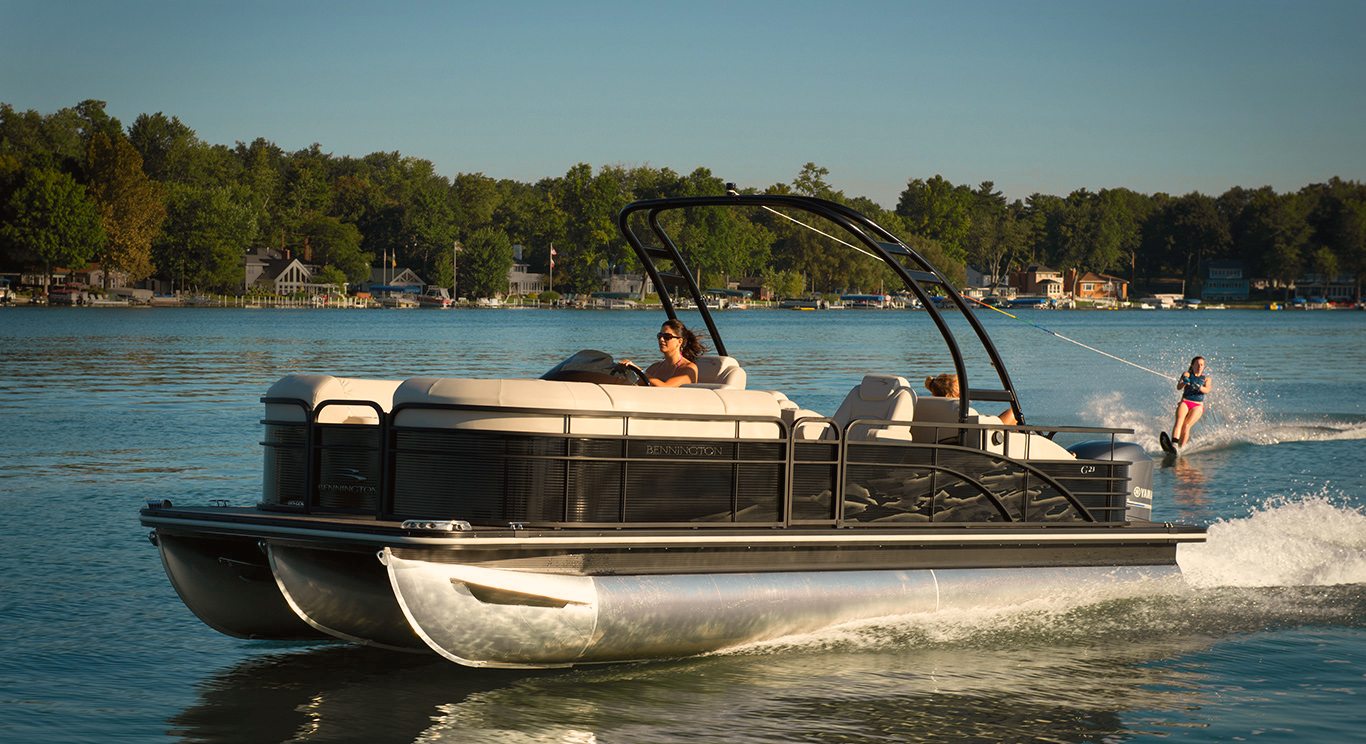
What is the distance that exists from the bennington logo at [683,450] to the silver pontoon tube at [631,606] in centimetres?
71

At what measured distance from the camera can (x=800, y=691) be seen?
904cm

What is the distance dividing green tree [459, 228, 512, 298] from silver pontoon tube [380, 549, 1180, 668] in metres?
159

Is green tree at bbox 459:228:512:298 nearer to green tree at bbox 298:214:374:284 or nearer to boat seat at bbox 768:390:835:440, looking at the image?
green tree at bbox 298:214:374:284

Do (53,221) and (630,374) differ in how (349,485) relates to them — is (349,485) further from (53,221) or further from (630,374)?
(53,221)

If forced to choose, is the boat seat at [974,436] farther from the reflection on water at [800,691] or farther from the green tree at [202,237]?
the green tree at [202,237]

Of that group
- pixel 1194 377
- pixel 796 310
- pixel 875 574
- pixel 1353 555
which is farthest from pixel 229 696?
pixel 796 310

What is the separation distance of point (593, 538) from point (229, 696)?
8.39 feet

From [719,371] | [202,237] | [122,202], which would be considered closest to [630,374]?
[719,371]

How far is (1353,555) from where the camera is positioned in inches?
507

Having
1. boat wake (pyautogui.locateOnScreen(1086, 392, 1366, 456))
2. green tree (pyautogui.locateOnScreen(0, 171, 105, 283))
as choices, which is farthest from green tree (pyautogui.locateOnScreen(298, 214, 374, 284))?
boat wake (pyautogui.locateOnScreen(1086, 392, 1366, 456))

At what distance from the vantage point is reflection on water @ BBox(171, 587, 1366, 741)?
833 cm

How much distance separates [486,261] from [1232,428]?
14408 cm

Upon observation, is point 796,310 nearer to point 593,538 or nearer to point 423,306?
point 423,306

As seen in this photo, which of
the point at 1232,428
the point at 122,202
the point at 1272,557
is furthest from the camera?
the point at 122,202
